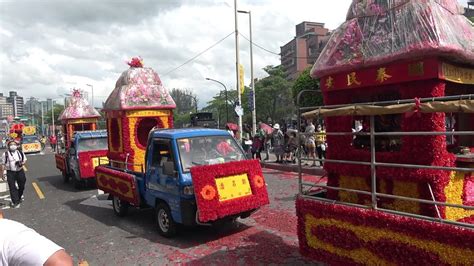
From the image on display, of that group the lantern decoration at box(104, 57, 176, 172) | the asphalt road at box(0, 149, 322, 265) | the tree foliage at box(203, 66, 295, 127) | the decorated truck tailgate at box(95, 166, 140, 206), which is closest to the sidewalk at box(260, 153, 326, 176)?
the asphalt road at box(0, 149, 322, 265)

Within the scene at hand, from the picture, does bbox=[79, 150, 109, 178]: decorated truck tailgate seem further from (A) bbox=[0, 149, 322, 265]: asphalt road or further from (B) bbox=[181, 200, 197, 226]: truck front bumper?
(B) bbox=[181, 200, 197, 226]: truck front bumper

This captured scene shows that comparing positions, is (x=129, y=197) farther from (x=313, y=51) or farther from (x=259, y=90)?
(x=313, y=51)

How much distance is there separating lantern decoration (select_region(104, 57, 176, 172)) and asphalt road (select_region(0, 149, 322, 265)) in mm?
1593

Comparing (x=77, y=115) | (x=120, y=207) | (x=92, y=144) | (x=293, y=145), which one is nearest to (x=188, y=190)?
(x=120, y=207)

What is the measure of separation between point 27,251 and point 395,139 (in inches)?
177

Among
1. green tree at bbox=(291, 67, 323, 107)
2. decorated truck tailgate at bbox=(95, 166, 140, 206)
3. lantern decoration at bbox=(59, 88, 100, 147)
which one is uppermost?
green tree at bbox=(291, 67, 323, 107)

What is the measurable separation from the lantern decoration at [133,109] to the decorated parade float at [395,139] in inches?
258

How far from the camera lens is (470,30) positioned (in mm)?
4500

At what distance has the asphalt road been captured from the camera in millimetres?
5918

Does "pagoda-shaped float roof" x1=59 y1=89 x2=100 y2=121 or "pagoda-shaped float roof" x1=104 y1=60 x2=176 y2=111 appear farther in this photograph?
"pagoda-shaped float roof" x1=59 y1=89 x2=100 y2=121

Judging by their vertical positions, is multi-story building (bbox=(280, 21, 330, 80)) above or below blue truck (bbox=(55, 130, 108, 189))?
above

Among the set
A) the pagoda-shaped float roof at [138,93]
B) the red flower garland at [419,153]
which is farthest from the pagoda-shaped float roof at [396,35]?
the pagoda-shaped float roof at [138,93]

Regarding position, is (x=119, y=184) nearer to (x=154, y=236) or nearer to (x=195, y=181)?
(x=154, y=236)

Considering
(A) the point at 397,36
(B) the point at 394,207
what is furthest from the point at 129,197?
(A) the point at 397,36
